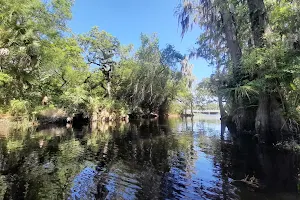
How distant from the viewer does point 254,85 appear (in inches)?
436

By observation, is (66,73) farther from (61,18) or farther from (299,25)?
(299,25)

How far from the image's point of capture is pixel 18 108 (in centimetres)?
1839

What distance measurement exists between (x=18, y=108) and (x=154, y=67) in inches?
Answer: 661

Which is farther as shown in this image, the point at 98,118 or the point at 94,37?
the point at 94,37

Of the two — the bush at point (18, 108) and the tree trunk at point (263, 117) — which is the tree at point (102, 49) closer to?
the bush at point (18, 108)

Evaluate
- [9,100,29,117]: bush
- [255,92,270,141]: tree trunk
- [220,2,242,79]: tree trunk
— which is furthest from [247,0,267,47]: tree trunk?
[9,100,29,117]: bush

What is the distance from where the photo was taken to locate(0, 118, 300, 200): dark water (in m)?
5.11

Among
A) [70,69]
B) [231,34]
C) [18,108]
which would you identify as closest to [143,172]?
[231,34]

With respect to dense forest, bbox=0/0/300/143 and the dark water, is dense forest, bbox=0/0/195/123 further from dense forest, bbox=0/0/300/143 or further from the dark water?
the dark water

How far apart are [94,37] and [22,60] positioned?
43.8 ft

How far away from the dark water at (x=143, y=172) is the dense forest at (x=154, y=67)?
3.24m

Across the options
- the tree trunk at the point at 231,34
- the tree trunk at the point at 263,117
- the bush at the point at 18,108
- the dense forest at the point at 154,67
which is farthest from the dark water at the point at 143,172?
the bush at the point at 18,108

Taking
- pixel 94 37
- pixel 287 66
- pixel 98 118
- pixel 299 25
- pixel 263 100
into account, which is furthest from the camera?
pixel 94 37

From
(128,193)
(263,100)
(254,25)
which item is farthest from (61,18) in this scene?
(128,193)
